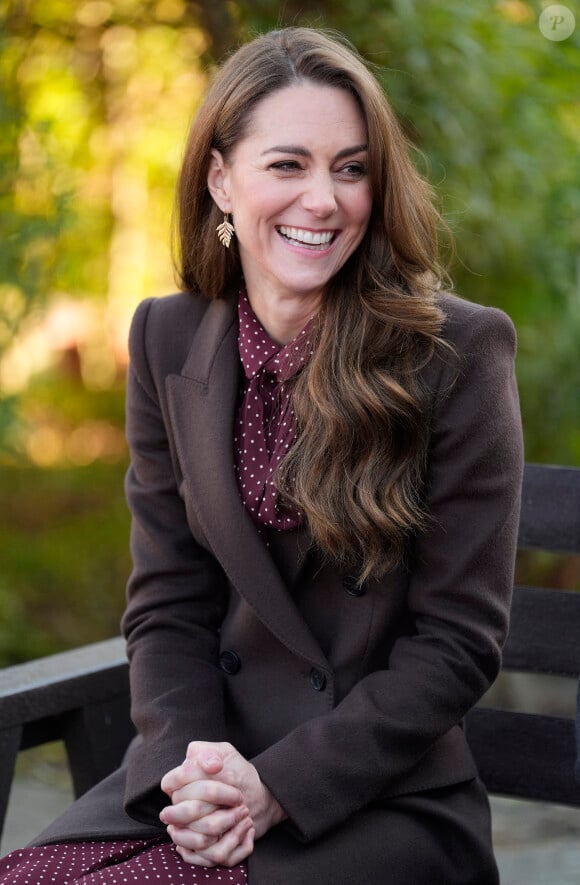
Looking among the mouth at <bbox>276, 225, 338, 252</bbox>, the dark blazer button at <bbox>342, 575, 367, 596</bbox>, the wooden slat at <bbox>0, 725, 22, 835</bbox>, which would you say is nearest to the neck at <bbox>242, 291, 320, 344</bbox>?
the mouth at <bbox>276, 225, 338, 252</bbox>

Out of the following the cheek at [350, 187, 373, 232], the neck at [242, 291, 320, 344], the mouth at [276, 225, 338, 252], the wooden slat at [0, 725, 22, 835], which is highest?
the cheek at [350, 187, 373, 232]

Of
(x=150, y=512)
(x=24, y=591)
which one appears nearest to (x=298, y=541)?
(x=150, y=512)

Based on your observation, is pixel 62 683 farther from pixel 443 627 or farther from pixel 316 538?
pixel 443 627

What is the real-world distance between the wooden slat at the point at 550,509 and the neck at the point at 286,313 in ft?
1.59

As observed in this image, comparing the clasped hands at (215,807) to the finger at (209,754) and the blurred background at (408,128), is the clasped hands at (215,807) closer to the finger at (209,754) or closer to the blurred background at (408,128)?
the finger at (209,754)

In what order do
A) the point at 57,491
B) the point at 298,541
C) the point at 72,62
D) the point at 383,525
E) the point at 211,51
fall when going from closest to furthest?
1. the point at 383,525
2. the point at 298,541
3. the point at 211,51
4. the point at 72,62
5. the point at 57,491

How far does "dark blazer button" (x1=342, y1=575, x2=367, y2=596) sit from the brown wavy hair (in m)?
0.02

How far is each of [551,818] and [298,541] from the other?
5.39ft

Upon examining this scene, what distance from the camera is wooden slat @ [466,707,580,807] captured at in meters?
2.30

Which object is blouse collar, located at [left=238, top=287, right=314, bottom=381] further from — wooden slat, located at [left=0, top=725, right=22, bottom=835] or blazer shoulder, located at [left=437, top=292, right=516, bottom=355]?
wooden slat, located at [left=0, top=725, right=22, bottom=835]

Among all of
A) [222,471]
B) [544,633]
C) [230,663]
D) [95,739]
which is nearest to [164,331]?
[222,471]

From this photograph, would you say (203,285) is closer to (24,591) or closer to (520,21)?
(520,21)

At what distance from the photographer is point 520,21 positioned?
3.40 m

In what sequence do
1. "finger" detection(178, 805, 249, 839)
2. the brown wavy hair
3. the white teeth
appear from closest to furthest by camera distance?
"finger" detection(178, 805, 249, 839), the brown wavy hair, the white teeth
